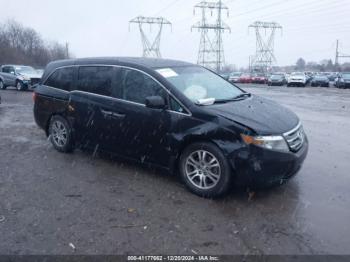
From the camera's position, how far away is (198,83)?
5637 mm

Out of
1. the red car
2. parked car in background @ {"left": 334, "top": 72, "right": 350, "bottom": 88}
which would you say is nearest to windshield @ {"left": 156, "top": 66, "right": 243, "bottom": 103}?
parked car in background @ {"left": 334, "top": 72, "right": 350, "bottom": 88}

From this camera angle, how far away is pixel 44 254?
3451 millimetres

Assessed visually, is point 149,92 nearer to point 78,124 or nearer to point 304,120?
point 78,124

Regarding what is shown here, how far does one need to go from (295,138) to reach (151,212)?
2.08 meters

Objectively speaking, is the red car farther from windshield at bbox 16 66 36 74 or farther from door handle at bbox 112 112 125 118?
door handle at bbox 112 112 125 118

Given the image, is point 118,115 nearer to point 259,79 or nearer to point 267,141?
point 267,141

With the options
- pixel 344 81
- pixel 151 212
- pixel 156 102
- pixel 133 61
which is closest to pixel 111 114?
pixel 133 61

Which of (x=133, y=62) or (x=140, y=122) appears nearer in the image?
(x=140, y=122)

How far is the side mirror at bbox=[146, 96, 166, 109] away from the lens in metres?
5.04

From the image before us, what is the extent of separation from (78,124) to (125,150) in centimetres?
120

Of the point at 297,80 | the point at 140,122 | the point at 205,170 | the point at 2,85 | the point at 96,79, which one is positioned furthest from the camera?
the point at 297,80

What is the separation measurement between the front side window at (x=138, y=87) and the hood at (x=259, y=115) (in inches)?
35.3

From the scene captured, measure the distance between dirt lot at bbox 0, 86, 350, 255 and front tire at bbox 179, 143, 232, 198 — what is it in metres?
0.15

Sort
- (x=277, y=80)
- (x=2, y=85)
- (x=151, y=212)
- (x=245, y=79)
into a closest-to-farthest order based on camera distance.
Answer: (x=151, y=212), (x=2, y=85), (x=277, y=80), (x=245, y=79)
